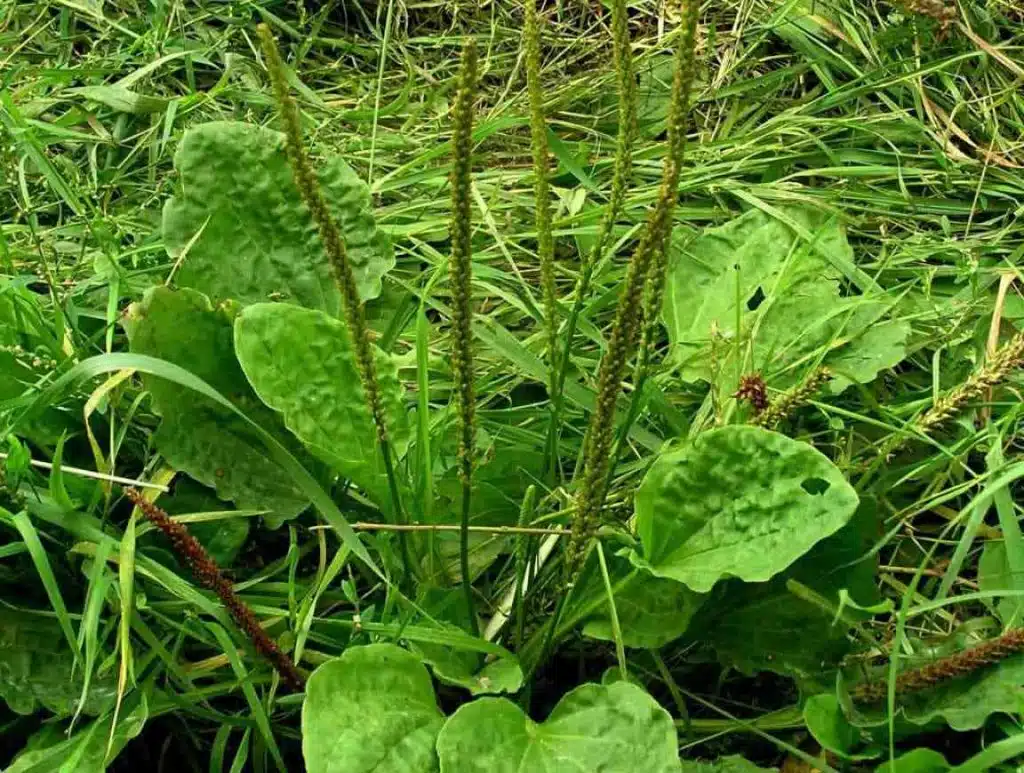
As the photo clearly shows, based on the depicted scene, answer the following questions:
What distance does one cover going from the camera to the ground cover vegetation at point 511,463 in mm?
995

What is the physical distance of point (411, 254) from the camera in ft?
5.27

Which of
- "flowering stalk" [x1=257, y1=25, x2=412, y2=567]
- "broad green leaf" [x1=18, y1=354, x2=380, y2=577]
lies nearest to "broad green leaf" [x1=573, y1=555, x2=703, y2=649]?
"broad green leaf" [x1=18, y1=354, x2=380, y2=577]

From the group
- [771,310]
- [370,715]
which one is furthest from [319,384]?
[771,310]

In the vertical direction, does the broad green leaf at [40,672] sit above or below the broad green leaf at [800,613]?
below

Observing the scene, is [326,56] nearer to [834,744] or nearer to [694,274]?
[694,274]

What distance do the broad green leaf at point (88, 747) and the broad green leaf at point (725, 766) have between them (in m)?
0.52

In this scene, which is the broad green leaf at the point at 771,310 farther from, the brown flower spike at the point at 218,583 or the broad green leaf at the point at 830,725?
the brown flower spike at the point at 218,583

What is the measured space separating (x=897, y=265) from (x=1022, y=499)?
1.44 ft

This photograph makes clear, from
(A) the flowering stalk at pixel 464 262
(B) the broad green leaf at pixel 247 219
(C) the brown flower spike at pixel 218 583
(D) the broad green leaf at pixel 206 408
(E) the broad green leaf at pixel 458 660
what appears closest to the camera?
(A) the flowering stalk at pixel 464 262

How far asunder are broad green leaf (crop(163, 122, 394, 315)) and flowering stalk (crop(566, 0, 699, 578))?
1.67 feet

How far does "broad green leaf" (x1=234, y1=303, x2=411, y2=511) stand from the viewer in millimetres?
1139

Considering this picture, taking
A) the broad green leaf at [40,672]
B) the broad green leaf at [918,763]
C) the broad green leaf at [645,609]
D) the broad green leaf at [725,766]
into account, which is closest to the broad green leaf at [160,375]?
the broad green leaf at [40,672]

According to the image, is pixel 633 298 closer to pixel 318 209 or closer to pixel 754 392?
pixel 318 209

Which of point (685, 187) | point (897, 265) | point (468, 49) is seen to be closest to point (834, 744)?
point (468, 49)
